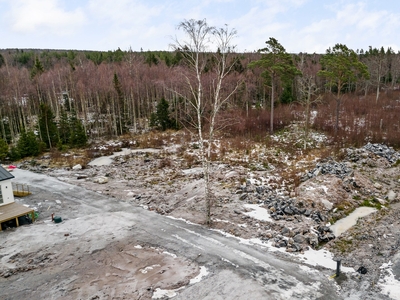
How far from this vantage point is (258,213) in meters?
15.1

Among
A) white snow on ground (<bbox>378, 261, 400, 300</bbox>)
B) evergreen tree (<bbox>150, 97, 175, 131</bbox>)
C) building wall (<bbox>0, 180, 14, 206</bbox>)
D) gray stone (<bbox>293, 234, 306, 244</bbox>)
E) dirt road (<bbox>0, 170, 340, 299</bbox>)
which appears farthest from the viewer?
evergreen tree (<bbox>150, 97, 175, 131</bbox>)

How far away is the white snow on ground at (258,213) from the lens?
14.6m

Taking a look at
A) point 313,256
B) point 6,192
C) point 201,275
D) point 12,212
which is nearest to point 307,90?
point 313,256

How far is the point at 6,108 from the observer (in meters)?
→ 41.8

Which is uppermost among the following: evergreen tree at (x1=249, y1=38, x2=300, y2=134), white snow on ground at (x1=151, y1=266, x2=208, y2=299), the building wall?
evergreen tree at (x1=249, y1=38, x2=300, y2=134)

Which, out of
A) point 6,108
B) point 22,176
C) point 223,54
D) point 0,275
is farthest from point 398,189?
point 6,108

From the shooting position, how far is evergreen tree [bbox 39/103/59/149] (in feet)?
115

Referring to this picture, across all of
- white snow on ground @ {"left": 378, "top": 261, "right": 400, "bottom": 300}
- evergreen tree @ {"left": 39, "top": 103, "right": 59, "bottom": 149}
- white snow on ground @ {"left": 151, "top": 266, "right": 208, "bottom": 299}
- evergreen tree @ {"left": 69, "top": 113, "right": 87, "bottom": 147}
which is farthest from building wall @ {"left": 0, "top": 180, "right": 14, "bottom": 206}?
evergreen tree @ {"left": 69, "top": 113, "right": 87, "bottom": 147}

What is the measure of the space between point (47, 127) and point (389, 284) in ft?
119

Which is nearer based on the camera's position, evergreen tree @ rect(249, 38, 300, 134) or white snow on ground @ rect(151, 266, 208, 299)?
white snow on ground @ rect(151, 266, 208, 299)

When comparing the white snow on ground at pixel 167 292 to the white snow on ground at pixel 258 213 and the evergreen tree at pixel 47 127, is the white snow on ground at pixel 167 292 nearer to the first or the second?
the white snow on ground at pixel 258 213

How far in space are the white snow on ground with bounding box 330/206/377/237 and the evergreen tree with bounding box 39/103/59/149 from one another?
32.4 meters

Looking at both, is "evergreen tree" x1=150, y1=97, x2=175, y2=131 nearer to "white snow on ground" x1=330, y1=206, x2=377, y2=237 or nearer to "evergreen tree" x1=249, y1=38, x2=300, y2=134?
"evergreen tree" x1=249, y1=38, x2=300, y2=134

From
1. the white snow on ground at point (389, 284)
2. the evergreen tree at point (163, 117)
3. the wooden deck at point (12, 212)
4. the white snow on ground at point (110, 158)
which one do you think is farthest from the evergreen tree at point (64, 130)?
the white snow on ground at point (389, 284)
